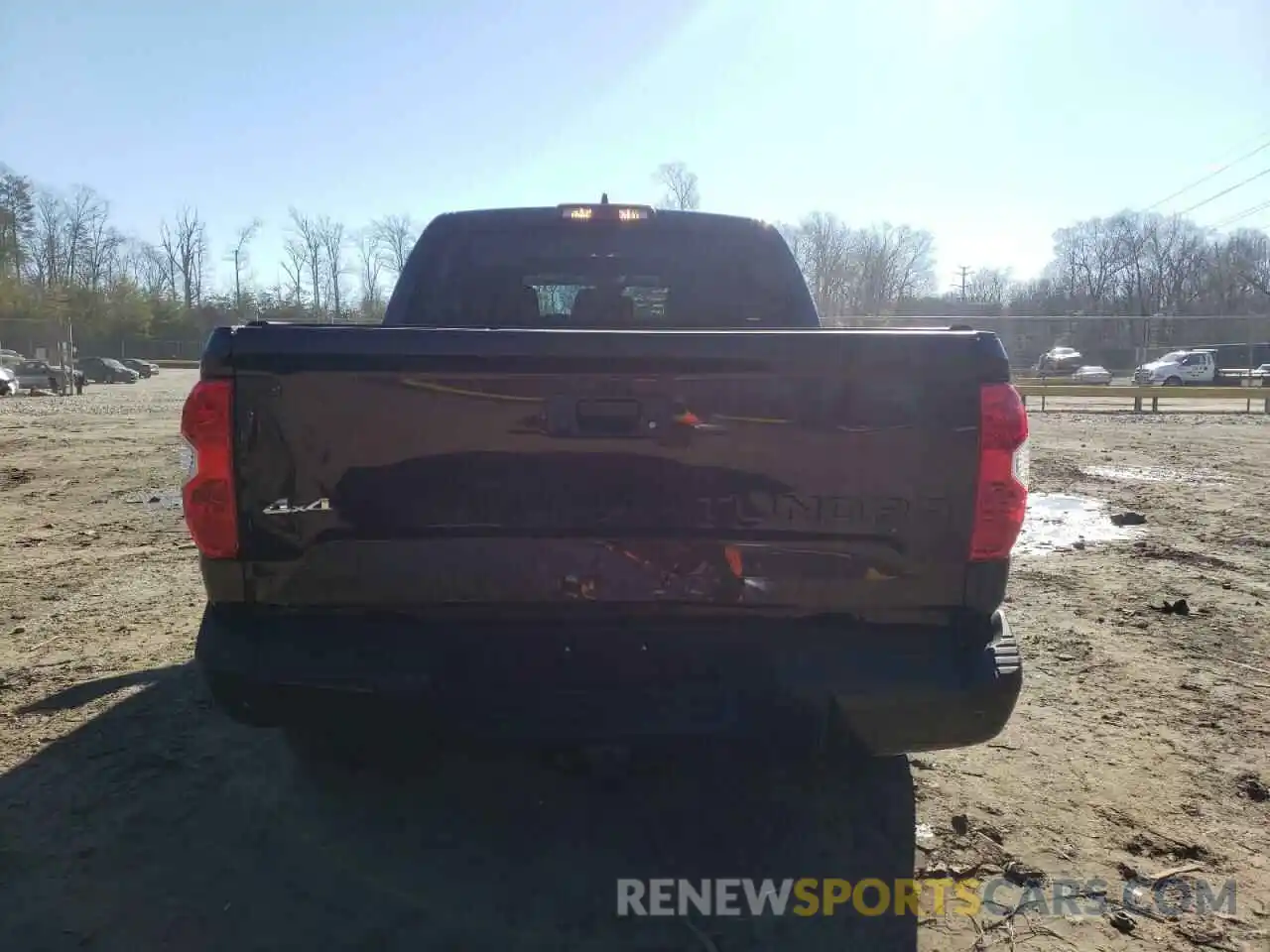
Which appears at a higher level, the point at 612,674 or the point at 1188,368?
the point at 1188,368

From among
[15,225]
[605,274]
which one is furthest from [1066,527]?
[15,225]

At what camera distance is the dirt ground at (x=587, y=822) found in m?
2.48

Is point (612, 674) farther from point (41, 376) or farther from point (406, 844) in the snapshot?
point (41, 376)

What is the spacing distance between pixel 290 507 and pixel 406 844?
4.08 ft

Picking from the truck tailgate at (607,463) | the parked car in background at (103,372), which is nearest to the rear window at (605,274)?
the truck tailgate at (607,463)

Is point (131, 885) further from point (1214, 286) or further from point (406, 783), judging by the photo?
point (1214, 286)

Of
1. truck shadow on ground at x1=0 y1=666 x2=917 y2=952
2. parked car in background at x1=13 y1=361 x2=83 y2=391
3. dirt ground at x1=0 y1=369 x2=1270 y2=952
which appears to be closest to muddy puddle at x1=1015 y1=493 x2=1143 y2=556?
dirt ground at x1=0 y1=369 x2=1270 y2=952

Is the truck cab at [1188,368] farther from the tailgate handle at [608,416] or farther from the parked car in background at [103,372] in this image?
the parked car in background at [103,372]

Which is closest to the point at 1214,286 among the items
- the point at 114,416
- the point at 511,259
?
the point at 114,416

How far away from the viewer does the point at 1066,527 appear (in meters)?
8.18

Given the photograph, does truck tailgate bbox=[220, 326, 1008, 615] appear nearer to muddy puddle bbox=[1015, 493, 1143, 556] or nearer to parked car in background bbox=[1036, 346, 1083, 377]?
muddy puddle bbox=[1015, 493, 1143, 556]

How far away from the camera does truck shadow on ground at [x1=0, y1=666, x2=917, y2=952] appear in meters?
2.46

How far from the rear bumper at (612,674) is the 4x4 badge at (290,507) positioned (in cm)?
29

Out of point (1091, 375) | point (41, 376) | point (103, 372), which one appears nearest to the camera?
point (41, 376)
